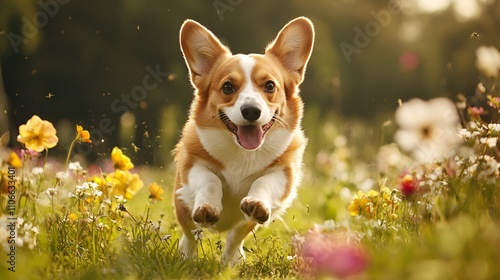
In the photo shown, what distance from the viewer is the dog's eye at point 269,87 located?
3.53 meters

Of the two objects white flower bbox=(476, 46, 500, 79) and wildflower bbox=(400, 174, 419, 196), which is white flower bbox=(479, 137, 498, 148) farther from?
wildflower bbox=(400, 174, 419, 196)

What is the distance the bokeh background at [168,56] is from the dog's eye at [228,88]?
596 millimetres

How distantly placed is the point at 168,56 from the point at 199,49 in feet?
16.4

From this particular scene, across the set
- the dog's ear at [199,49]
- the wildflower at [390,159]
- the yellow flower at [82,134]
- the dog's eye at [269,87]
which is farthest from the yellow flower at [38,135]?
the wildflower at [390,159]

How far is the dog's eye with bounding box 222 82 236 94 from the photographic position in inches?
138

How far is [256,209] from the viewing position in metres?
3.04

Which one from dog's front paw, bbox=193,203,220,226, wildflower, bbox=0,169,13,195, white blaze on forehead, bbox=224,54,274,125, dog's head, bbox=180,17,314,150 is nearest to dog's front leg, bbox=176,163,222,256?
dog's front paw, bbox=193,203,220,226

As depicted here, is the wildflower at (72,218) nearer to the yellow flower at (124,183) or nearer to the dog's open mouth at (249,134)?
the yellow flower at (124,183)

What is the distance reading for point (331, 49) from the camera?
9773 millimetres

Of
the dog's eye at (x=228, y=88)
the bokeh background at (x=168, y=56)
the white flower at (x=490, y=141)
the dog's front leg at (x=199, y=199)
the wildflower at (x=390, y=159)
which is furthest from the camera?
the bokeh background at (x=168, y=56)

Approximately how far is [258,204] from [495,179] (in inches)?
42.0

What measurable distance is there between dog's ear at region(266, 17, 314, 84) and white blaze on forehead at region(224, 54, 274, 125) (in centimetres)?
42

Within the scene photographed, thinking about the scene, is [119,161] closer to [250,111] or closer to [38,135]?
[38,135]

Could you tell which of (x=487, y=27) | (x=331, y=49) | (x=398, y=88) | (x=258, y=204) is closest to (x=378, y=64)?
(x=398, y=88)
